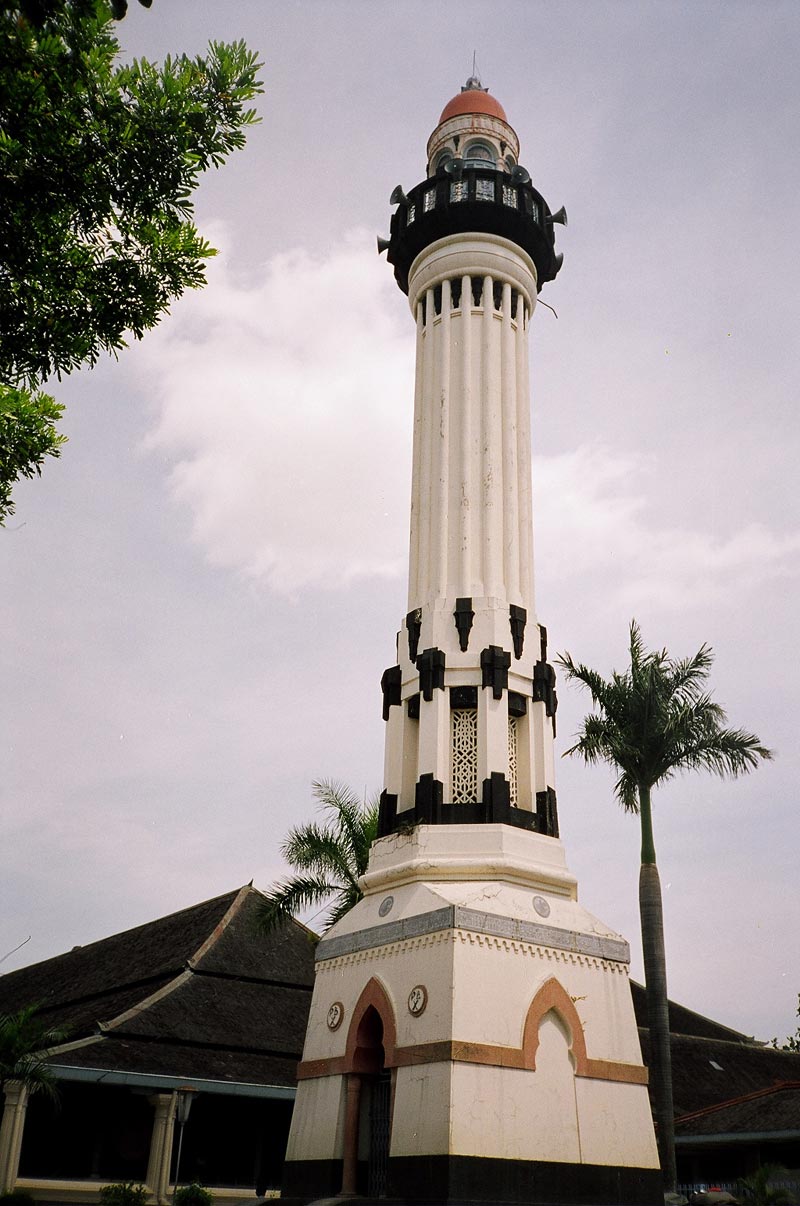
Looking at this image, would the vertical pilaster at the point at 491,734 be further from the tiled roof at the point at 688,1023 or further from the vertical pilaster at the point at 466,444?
the tiled roof at the point at 688,1023

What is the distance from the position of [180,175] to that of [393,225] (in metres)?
14.3

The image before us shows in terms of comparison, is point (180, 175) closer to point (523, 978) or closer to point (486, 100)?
point (523, 978)

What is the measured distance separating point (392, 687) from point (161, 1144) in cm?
1111

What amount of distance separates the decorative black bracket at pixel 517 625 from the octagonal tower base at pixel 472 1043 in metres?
3.21

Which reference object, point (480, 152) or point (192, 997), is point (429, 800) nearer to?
point (192, 997)

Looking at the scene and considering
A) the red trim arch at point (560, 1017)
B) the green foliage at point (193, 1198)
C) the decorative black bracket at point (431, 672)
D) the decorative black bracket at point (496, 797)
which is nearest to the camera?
the red trim arch at point (560, 1017)

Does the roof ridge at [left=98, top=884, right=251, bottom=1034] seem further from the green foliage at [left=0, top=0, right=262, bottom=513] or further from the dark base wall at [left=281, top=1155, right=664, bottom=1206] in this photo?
the green foliage at [left=0, top=0, right=262, bottom=513]

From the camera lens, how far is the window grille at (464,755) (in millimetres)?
17578

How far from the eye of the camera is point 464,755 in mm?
17938

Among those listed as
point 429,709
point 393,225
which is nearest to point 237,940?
point 429,709

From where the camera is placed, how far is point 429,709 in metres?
18.1

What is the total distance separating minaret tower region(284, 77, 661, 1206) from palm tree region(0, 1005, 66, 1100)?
17.5 ft

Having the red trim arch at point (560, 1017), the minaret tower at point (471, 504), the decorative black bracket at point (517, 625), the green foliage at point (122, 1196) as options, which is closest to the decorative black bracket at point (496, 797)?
the minaret tower at point (471, 504)

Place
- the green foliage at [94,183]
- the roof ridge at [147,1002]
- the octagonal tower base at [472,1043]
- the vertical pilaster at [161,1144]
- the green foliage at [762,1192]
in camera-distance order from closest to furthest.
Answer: the green foliage at [94,183]
the octagonal tower base at [472,1043]
the green foliage at [762,1192]
the vertical pilaster at [161,1144]
the roof ridge at [147,1002]
